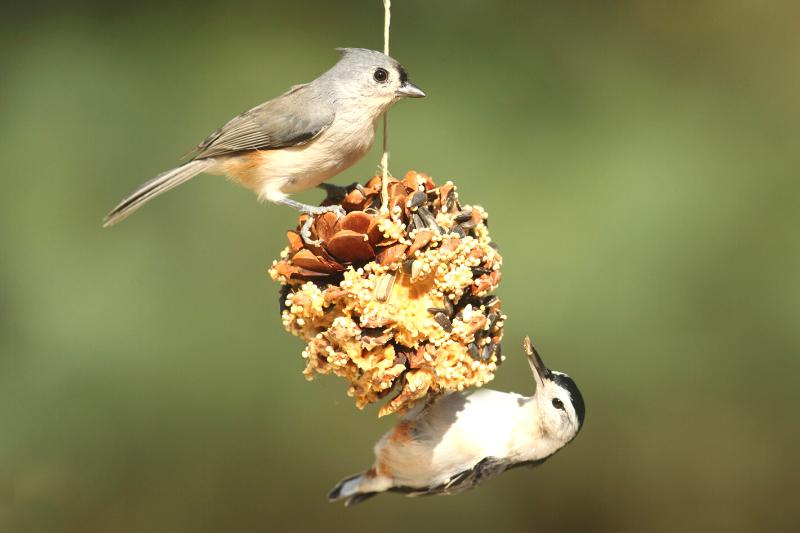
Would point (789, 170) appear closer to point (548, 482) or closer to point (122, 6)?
point (548, 482)

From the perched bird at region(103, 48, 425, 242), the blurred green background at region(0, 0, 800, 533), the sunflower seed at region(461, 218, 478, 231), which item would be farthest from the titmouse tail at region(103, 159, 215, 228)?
the blurred green background at region(0, 0, 800, 533)

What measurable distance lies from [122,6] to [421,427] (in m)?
2.25

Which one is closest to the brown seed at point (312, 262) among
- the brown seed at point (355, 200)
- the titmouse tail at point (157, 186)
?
the brown seed at point (355, 200)

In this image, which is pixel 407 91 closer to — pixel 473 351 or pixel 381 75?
pixel 381 75

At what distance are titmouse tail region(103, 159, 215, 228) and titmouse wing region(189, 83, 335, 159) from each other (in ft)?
0.07

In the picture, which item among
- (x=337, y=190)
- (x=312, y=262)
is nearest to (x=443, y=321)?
(x=312, y=262)

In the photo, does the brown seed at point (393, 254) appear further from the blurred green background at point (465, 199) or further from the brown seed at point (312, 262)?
the blurred green background at point (465, 199)

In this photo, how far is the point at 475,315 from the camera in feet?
5.24

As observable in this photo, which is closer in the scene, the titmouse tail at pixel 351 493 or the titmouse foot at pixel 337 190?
the titmouse foot at pixel 337 190

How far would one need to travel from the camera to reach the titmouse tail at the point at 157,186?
1.76 meters

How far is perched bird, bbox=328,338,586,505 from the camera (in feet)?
6.27

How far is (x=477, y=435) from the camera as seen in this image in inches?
75.6

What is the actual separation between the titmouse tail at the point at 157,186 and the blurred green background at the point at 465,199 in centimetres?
143

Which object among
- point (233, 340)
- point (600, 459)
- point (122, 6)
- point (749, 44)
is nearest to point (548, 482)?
point (600, 459)
